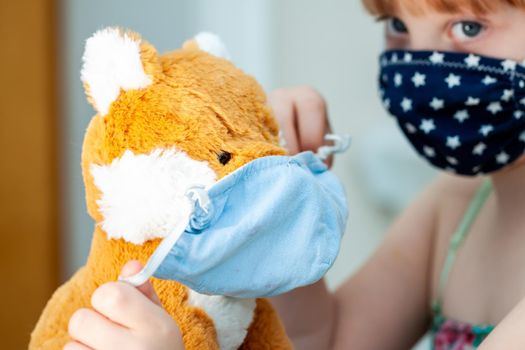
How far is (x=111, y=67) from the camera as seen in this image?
1.57 feet

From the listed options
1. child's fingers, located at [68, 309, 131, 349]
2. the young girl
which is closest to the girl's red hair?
the young girl

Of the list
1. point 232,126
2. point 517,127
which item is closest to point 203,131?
point 232,126

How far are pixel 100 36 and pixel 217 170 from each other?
11cm

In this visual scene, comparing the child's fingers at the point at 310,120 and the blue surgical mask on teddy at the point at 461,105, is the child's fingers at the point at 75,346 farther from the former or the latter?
the blue surgical mask on teddy at the point at 461,105

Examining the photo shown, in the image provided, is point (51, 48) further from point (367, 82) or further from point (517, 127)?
point (517, 127)

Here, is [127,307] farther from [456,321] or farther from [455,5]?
[456,321]

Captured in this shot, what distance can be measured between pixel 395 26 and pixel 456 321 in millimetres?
380

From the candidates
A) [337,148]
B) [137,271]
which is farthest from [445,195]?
[137,271]

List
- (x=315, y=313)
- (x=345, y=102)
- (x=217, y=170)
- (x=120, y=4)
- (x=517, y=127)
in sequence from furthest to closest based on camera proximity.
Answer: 1. (x=345, y=102)
2. (x=120, y=4)
3. (x=315, y=313)
4. (x=517, y=127)
5. (x=217, y=170)

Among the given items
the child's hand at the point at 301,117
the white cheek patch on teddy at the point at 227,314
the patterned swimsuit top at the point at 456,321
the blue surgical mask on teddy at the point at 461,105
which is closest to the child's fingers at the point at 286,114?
the child's hand at the point at 301,117

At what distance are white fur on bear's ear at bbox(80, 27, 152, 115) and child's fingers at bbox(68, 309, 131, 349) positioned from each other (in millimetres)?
128

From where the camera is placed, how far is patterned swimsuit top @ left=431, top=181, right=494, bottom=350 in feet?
3.06

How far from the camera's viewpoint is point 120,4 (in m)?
1.53

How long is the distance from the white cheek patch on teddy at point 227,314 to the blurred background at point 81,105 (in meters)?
1.04
